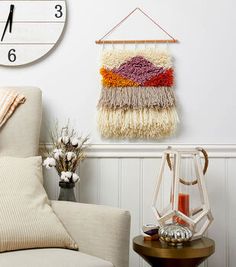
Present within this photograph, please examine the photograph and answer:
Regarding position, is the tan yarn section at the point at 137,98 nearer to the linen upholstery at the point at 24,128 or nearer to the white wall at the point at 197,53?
the white wall at the point at 197,53

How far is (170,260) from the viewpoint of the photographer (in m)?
2.02

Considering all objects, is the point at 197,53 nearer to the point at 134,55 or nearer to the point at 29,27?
the point at 134,55

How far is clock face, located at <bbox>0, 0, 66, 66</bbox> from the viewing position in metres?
2.54

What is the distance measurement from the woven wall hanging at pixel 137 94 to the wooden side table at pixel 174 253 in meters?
0.62

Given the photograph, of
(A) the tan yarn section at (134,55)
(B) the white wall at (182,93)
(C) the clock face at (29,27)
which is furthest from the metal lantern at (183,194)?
(C) the clock face at (29,27)

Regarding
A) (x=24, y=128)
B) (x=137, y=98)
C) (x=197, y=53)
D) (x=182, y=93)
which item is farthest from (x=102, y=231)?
(x=197, y=53)

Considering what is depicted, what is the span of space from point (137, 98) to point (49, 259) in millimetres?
1032

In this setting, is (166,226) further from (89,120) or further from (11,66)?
(11,66)

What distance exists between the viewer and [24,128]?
2340 millimetres

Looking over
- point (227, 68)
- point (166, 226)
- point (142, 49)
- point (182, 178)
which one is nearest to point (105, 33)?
point (142, 49)

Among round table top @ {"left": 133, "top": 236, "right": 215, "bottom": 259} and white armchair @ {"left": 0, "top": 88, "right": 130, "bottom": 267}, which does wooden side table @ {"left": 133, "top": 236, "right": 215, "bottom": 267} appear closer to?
round table top @ {"left": 133, "top": 236, "right": 215, "bottom": 259}

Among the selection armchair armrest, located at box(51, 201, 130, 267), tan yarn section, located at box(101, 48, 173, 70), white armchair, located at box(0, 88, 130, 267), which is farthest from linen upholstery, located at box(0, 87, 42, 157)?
armchair armrest, located at box(51, 201, 130, 267)

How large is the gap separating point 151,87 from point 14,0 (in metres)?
0.77

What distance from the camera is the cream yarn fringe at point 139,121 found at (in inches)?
98.3
